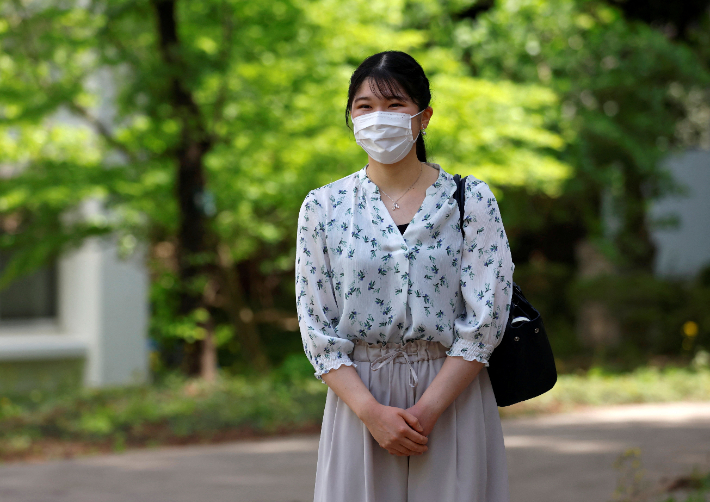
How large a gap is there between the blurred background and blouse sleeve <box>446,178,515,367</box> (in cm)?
622

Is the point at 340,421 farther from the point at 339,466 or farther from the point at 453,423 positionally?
the point at 453,423

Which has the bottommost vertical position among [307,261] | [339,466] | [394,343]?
[339,466]

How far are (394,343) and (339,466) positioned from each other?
0.41 metres

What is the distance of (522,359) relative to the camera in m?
2.53

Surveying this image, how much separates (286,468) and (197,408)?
8.71ft

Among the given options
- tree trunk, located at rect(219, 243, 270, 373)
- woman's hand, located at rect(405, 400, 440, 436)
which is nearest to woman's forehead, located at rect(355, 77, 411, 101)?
woman's hand, located at rect(405, 400, 440, 436)

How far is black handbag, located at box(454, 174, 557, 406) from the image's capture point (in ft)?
8.30

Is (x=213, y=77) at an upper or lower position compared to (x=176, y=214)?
upper

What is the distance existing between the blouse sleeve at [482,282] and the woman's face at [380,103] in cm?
32

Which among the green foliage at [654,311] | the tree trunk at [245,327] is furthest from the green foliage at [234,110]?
the green foliage at [654,311]

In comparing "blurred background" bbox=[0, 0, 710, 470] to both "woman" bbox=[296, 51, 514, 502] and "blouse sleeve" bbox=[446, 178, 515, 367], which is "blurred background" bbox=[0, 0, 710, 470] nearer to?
"woman" bbox=[296, 51, 514, 502]

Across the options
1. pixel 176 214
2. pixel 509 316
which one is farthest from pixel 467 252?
pixel 176 214

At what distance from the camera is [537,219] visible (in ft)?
43.7

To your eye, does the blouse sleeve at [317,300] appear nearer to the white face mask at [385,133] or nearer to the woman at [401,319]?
the woman at [401,319]
